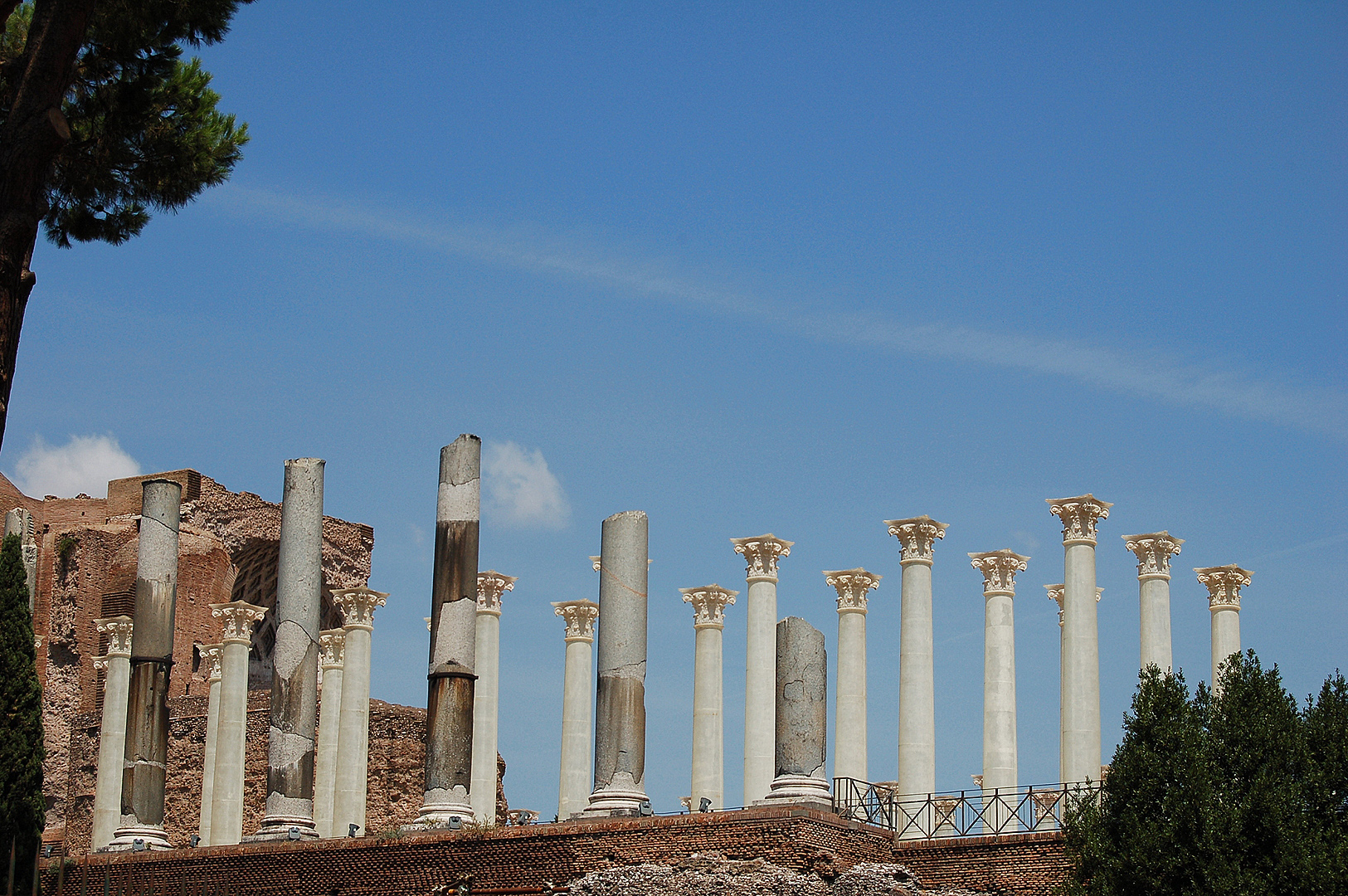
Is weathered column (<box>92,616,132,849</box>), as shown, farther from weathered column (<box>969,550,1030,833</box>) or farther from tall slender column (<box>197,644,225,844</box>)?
weathered column (<box>969,550,1030,833</box>)

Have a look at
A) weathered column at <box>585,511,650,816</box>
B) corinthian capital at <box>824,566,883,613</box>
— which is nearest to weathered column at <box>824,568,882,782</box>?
corinthian capital at <box>824,566,883,613</box>

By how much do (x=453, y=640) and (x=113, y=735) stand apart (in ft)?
53.8

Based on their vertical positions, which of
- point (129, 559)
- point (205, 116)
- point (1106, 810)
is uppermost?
point (205, 116)

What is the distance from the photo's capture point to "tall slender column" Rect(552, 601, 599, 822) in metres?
34.2

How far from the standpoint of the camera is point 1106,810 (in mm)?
20719

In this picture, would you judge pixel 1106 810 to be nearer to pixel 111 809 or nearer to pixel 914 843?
pixel 914 843

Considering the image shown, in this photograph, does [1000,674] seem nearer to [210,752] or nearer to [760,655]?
[760,655]

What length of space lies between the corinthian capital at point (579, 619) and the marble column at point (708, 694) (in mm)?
2260

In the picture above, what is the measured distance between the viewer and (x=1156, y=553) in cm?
3083

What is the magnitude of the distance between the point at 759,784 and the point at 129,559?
21.3 meters

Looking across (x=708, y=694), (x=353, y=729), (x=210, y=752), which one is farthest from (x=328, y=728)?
(x=708, y=694)

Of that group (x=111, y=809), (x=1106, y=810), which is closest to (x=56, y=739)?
(x=111, y=809)

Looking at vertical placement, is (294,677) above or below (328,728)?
above

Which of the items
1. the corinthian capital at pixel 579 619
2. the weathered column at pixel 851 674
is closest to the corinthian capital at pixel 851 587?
the weathered column at pixel 851 674
